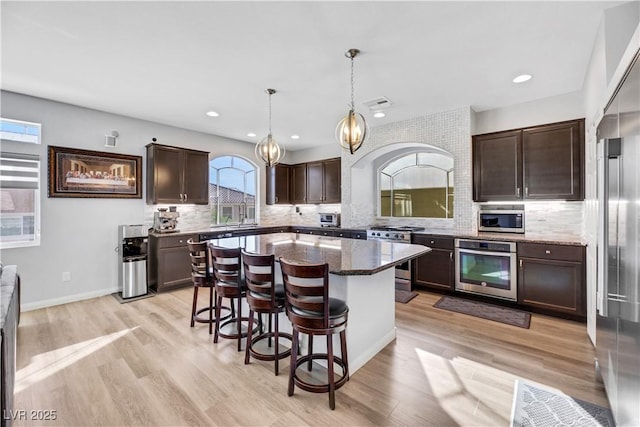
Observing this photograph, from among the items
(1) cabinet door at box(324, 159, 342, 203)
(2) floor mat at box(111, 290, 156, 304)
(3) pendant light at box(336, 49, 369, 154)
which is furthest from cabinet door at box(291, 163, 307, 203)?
(3) pendant light at box(336, 49, 369, 154)

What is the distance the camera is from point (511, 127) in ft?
13.3

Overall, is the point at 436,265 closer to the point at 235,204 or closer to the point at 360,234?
the point at 360,234

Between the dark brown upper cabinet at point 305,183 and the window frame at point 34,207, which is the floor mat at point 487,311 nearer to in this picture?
the dark brown upper cabinet at point 305,183

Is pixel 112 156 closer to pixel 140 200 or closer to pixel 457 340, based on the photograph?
pixel 140 200

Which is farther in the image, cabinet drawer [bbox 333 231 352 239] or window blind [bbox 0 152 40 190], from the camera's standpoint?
cabinet drawer [bbox 333 231 352 239]

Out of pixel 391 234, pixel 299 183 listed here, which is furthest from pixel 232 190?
pixel 391 234

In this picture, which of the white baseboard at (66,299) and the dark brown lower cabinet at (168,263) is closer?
the white baseboard at (66,299)

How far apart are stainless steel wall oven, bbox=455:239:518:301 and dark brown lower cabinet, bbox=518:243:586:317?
96 millimetres

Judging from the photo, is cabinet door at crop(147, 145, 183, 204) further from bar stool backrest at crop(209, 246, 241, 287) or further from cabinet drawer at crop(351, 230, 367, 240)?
cabinet drawer at crop(351, 230, 367, 240)

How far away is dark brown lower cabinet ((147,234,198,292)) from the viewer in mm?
4383

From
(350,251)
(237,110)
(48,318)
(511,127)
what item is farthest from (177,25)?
(511,127)

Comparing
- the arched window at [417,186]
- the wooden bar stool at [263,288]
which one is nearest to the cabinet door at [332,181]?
the arched window at [417,186]

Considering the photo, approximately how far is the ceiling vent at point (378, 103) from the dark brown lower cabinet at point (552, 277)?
2.53 metres

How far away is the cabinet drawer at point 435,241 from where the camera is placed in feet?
13.6
